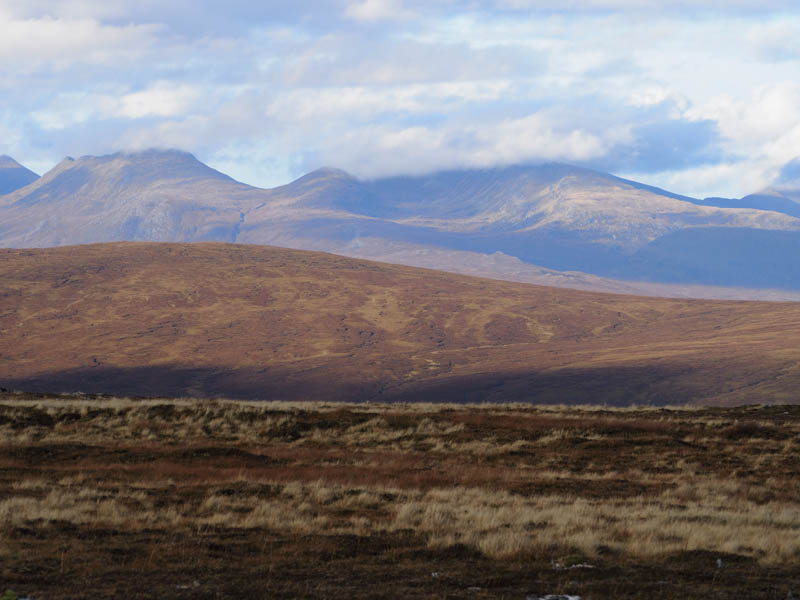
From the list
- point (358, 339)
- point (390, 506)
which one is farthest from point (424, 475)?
point (358, 339)

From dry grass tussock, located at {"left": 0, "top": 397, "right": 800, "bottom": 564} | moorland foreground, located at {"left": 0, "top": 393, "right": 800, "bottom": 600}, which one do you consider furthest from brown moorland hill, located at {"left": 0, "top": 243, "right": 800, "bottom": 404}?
moorland foreground, located at {"left": 0, "top": 393, "right": 800, "bottom": 600}

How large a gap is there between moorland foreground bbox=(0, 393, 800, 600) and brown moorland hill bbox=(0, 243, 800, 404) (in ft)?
252

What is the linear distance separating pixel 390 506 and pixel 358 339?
140 meters

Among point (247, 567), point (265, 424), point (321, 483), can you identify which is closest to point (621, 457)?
point (321, 483)

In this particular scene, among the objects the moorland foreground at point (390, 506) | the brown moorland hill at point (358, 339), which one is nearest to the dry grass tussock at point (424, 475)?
the moorland foreground at point (390, 506)

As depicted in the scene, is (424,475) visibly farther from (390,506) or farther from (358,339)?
(358,339)

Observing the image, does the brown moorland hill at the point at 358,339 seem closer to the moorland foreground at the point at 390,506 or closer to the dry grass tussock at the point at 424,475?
the dry grass tussock at the point at 424,475

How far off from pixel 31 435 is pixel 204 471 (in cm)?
1073

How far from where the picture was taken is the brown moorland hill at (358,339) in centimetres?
12188

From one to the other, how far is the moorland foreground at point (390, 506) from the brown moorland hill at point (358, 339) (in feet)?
252

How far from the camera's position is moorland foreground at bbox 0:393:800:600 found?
41.0 feet

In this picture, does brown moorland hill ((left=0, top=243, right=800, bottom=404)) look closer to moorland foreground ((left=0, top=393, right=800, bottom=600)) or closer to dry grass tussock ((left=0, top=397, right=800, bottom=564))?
dry grass tussock ((left=0, top=397, right=800, bottom=564))

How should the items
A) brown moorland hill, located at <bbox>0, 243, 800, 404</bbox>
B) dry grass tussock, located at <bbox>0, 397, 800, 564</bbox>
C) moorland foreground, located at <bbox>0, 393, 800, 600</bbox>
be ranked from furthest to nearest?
1. brown moorland hill, located at <bbox>0, 243, 800, 404</bbox>
2. dry grass tussock, located at <bbox>0, 397, 800, 564</bbox>
3. moorland foreground, located at <bbox>0, 393, 800, 600</bbox>

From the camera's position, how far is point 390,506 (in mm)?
19312
